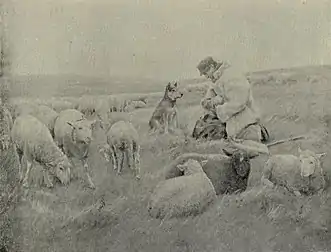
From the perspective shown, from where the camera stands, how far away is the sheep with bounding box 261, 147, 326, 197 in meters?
1.38

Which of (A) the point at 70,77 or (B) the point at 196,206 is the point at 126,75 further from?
(B) the point at 196,206

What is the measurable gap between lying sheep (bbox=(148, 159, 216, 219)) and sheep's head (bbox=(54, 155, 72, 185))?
0.22m

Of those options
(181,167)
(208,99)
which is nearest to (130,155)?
(181,167)

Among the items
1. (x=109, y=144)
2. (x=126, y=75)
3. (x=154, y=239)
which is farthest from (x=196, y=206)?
(x=126, y=75)

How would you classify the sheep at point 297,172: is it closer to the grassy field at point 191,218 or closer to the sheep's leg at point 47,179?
the grassy field at point 191,218

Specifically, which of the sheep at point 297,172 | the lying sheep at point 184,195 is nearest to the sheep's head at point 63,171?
the lying sheep at point 184,195

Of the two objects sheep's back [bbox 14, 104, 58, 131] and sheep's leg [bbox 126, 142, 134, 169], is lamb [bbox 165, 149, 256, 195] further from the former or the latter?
Result: sheep's back [bbox 14, 104, 58, 131]

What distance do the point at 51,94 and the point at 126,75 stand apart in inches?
7.7

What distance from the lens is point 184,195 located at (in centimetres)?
137

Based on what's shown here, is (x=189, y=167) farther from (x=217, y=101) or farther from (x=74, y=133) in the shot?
(x=74, y=133)

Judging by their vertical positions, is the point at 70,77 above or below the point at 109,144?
above

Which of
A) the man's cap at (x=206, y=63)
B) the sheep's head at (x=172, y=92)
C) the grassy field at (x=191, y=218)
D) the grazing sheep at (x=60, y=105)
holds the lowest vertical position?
the grassy field at (x=191, y=218)

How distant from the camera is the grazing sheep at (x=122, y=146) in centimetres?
137

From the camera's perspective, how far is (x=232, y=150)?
1.39 metres
